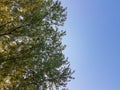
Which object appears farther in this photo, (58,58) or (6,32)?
(58,58)

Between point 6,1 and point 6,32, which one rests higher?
point 6,1

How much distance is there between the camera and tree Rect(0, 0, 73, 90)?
1103 inches

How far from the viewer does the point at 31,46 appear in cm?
2884

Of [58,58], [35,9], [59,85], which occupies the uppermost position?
[35,9]

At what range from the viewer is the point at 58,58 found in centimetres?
3100

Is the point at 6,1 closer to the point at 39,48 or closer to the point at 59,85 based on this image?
the point at 39,48

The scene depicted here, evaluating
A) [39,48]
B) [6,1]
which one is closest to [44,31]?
[39,48]

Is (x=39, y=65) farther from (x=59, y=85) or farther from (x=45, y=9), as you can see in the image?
(x=45, y=9)

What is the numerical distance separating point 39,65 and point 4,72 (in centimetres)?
313

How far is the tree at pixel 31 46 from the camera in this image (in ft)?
91.9

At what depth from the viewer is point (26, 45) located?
1141 inches

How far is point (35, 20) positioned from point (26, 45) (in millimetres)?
2506

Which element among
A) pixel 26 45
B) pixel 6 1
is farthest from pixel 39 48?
pixel 6 1

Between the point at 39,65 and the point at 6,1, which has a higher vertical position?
the point at 6,1
